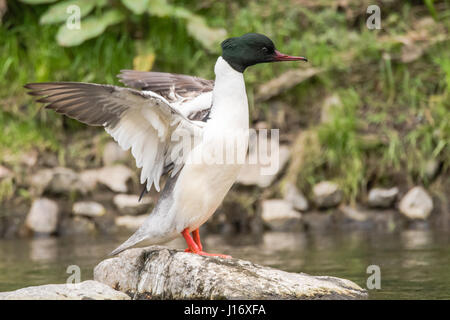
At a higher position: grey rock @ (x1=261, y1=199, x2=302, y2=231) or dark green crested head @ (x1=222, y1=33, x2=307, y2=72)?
dark green crested head @ (x1=222, y1=33, x2=307, y2=72)

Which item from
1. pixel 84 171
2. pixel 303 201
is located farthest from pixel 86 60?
pixel 303 201

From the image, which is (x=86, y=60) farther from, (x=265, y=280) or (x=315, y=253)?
(x=265, y=280)

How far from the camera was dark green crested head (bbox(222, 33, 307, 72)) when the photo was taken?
206 inches

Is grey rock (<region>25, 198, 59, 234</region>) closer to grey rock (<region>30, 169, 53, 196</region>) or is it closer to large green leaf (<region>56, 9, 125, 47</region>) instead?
grey rock (<region>30, 169, 53, 196</region>)

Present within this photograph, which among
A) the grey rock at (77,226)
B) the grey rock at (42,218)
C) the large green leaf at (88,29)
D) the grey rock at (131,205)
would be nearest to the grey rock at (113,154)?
the grey rock at (131,205)

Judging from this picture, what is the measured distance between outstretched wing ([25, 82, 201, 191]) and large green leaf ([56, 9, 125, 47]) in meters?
5.23

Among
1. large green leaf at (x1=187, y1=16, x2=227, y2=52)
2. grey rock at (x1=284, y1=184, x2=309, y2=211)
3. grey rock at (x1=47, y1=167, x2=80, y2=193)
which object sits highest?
large green leaf at (x1=187, y1=16, x2=227, y2=52)

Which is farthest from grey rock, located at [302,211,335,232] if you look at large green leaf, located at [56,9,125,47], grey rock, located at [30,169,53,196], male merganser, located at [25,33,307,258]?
large green leaf, located at [56,9,125,47]

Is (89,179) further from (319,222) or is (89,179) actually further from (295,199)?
(319,222)

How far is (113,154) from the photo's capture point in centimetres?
980

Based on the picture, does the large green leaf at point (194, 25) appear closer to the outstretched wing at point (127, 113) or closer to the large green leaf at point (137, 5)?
the large green leaf at point (137, 5)

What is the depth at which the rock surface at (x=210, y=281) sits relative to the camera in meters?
4.75

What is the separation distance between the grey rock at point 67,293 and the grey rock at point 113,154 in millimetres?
4880

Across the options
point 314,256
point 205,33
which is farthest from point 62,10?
point 314,256
